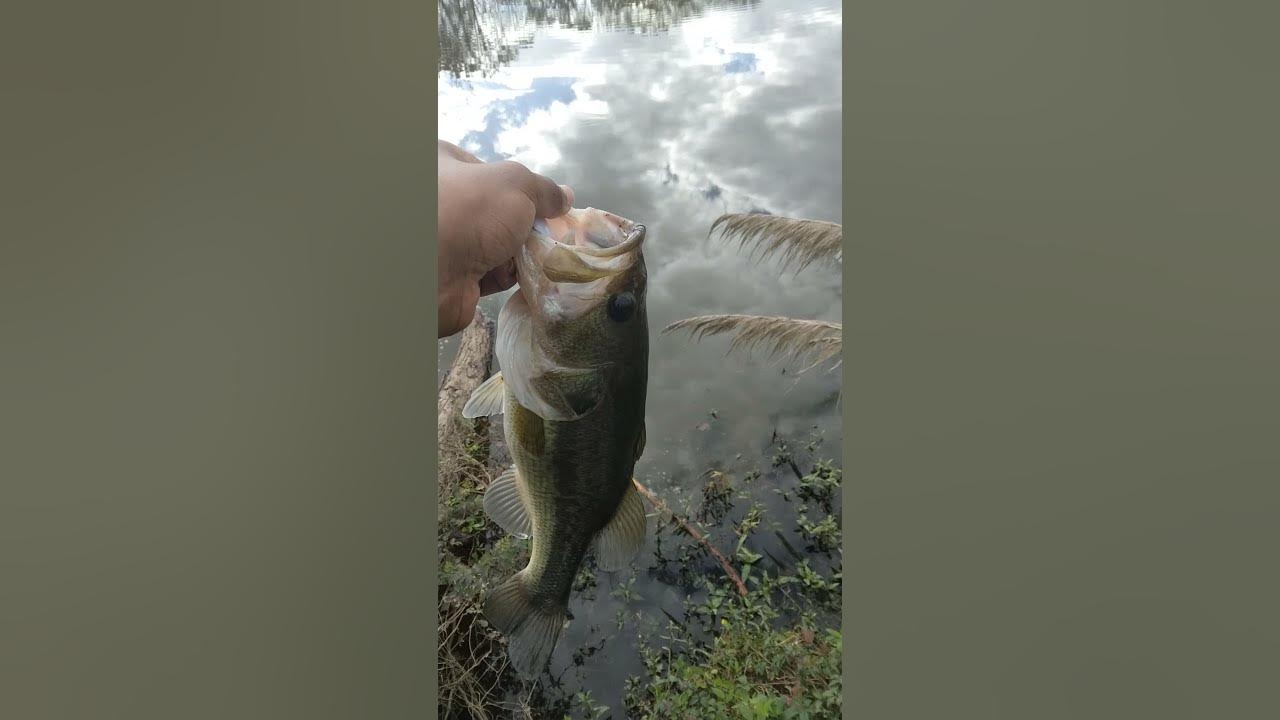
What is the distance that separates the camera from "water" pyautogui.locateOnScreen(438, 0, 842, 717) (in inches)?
79.6

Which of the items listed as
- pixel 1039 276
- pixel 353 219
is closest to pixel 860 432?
pixel 1039 276

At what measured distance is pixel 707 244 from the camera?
2100mm

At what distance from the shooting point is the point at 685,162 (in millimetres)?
2121

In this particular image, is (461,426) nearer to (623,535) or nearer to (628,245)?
(623,535)

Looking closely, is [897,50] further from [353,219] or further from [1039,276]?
[353,219]

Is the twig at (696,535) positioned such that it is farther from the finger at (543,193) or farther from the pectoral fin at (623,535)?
the finger at (543,193)

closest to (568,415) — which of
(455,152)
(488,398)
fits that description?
(488,398)

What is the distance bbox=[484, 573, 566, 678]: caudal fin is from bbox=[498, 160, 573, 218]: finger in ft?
3.45

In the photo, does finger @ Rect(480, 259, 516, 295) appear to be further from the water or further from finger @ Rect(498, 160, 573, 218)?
finger @ Rect(498, 160, 573, 218)

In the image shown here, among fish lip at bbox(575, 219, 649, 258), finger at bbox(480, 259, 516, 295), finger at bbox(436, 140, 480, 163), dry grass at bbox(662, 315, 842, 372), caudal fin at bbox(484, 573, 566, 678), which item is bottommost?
caudal fin at bbox(484, 573, 566, 678)

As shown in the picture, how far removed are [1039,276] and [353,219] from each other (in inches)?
52.1

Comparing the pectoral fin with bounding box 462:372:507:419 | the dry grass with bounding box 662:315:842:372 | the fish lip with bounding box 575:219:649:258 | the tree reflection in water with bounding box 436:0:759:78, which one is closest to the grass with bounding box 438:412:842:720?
the dry grass with bounding box 662:315:842:372

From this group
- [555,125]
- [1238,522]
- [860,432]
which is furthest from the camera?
[555,125]

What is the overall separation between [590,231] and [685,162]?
33 centimetres
